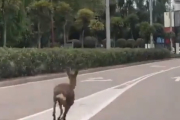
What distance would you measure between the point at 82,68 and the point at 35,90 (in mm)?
11408

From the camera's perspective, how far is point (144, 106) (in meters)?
11.2

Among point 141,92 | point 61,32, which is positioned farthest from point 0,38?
point 141,92

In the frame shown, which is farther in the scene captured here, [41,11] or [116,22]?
[116,22]

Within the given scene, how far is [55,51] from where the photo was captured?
77.7ft

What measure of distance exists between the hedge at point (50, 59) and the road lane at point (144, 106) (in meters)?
6.32

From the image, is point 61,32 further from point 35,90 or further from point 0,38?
point 35,90

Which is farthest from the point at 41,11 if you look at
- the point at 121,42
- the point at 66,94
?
the point at 66,94

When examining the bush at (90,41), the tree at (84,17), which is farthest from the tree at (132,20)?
the tree at (84,17)

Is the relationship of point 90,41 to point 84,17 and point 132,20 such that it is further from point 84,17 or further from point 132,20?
point 132,20

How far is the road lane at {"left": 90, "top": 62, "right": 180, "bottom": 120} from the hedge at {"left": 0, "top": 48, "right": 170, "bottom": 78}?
6321 millimetres

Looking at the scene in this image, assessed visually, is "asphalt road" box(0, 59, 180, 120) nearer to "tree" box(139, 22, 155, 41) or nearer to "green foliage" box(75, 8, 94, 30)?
"green foliage" box(75, 8, 94, 30)

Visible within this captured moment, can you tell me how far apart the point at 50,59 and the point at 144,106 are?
1218cm

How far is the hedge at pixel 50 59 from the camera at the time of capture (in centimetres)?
1916

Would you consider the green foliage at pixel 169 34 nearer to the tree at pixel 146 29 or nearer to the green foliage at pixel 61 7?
the tree at pixel 146 29
